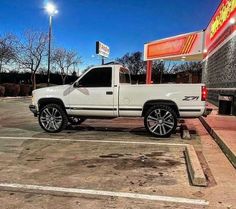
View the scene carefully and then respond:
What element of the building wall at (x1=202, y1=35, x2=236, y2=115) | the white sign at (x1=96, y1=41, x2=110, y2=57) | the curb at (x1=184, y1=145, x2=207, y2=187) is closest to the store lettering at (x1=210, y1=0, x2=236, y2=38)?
the building wall at (x1=202, y1=35, x2=236, y2=115)

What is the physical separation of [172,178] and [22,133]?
6.37m

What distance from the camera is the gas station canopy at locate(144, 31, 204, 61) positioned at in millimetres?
30234

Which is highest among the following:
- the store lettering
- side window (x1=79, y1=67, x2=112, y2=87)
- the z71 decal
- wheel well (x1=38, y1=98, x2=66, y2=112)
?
the store lettering

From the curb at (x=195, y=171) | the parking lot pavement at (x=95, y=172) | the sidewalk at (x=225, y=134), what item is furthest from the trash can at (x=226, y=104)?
the curb at (x=195, y=171)

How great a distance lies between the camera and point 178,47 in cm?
3259

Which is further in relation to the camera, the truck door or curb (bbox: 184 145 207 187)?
the truck door

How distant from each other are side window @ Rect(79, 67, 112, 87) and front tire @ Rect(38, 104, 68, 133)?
3.49 ft

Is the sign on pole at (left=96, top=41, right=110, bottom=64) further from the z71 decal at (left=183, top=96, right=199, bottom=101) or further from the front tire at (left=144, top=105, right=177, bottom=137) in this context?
the z71 decal at (left=183, top=96, right=199, bottom=101)

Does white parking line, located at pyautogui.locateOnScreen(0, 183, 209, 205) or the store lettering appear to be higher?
the store lettering

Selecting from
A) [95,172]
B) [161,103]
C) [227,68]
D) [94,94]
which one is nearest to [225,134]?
[161,103]

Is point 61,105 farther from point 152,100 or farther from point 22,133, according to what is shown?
point 152,100

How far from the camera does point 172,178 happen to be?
244 inches

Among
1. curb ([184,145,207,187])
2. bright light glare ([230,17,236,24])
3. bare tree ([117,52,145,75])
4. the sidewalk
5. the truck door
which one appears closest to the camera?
curb ([184,145,207,187])

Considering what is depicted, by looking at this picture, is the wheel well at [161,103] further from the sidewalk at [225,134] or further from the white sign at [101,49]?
the white sign at [101,49]
